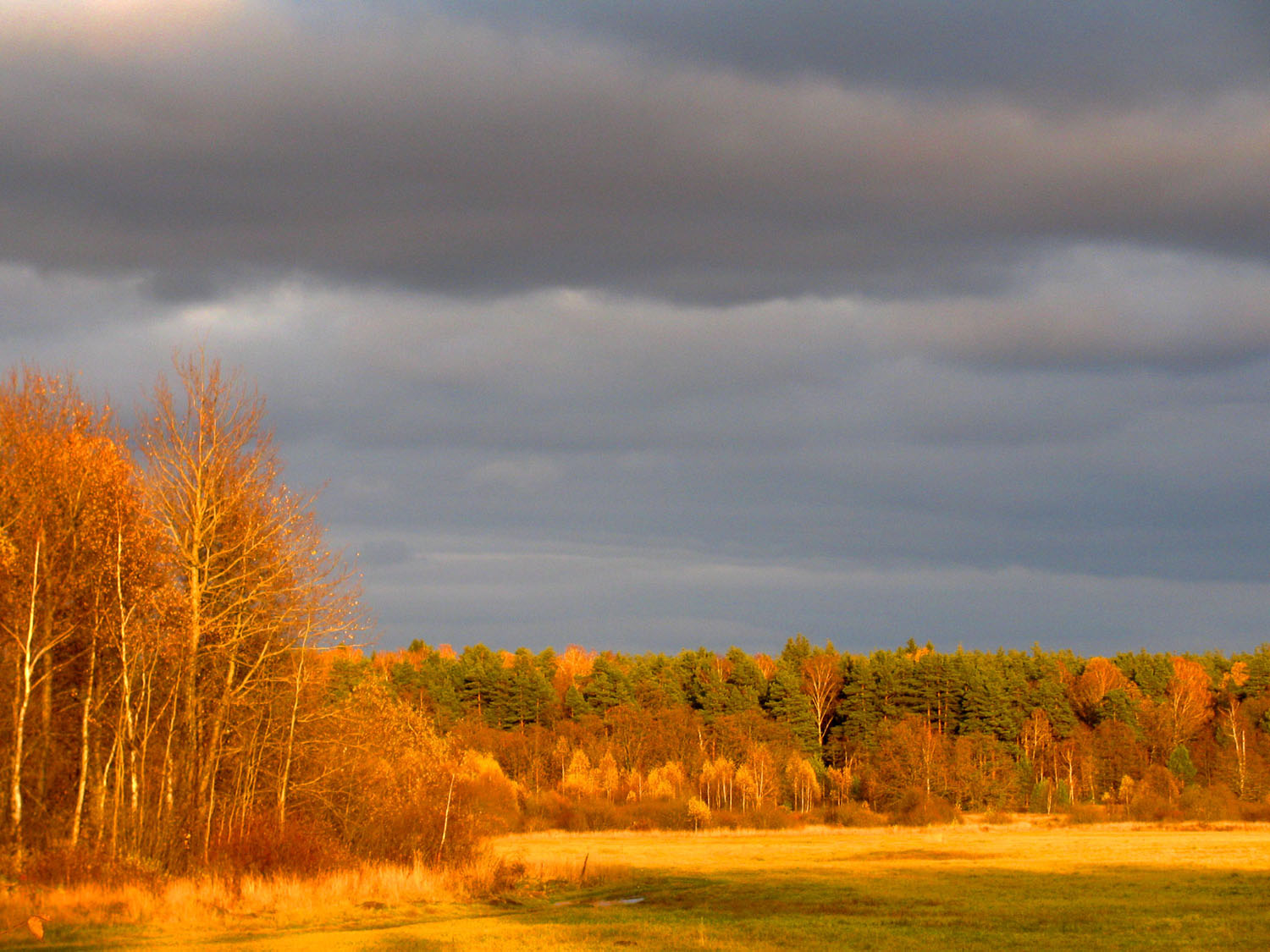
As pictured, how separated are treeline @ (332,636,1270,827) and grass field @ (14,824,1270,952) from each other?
42.4 meters

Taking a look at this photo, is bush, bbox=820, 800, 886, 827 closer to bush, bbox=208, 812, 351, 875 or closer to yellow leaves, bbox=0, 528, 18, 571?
bush, bbox=208, 812, 351, 875

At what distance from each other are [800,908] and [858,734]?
93.1m

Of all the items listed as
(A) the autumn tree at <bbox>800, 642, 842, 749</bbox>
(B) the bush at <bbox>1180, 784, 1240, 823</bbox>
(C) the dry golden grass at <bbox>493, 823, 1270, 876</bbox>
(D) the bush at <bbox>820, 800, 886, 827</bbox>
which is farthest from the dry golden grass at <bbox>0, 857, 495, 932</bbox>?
(A) the autumn tree at <bbox>800, 642, 842, 749</bbox>

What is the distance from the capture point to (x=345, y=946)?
91.7 ft

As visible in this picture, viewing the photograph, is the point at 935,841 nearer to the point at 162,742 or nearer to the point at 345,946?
the point at 162,742

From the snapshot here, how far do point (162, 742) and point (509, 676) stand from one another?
294ft

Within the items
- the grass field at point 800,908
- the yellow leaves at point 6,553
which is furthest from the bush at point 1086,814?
the yellow leaves at point 6,553

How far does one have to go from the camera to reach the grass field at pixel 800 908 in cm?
2966

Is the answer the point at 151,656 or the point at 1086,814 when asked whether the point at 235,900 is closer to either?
the point at 151,656

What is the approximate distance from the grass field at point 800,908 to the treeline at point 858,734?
4236 cm

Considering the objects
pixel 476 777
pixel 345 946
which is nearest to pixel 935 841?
pixel 476 777

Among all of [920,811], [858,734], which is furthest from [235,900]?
[858,734]

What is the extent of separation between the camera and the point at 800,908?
40.3 m

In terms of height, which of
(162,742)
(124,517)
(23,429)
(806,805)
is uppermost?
(23,429)
